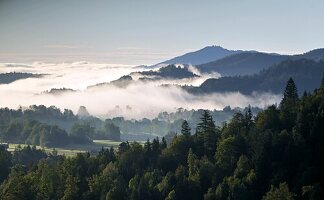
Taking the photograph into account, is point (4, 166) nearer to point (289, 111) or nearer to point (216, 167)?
point (216, 167)

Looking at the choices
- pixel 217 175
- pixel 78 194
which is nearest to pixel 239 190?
pixel 217 175

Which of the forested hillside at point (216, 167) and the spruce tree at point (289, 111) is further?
the spruce tree at point (289, 111)

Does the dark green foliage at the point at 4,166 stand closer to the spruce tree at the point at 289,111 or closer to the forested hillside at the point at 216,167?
the forested hillside at the point at 216,167

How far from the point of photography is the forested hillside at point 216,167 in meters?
80.6

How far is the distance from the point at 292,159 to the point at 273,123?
1386 cm

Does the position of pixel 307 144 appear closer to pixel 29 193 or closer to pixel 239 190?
pixel 239 190

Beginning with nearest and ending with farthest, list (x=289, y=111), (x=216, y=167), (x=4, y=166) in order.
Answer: (x=216, y=167) → (x=289, y=111) → (x=4, y=166)

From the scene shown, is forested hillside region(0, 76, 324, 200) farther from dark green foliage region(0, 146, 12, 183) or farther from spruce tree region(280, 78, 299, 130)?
dark green foliage region(0, 146, 12, 183)

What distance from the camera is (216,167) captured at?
9075 cm

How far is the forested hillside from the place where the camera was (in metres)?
80.6

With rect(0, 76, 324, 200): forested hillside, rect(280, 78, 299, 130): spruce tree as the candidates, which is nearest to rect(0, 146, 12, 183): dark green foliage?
rect(0, 76, 324, 200): forested hillside

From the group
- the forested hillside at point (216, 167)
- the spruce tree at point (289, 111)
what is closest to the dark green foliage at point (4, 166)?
the forested hillside at point (216, 167)

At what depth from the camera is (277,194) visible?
70.2 meters

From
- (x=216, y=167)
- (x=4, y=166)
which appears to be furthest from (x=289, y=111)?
(x=4, y=166)
